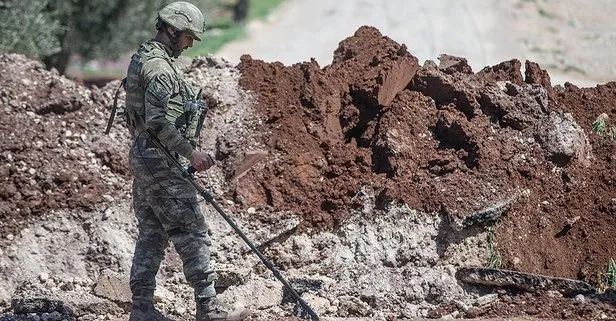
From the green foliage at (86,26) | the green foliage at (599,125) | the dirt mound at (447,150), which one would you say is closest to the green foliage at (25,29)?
the green foliage at (86,26)

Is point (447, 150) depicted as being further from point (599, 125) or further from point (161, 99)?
point (161, 99)

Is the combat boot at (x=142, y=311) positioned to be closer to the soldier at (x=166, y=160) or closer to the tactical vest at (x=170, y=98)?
the soldier at (x=166, y=160)

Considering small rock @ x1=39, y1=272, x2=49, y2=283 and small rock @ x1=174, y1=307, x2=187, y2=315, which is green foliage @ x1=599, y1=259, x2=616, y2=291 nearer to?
small rock @ x1=174, y1=307, x2=187, y2=315

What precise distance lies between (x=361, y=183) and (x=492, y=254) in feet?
3.62

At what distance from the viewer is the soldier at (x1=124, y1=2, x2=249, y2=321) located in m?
6.90

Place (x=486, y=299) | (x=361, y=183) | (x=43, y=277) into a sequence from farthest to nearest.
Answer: (x=361, y=183)
(x=43, y=277)
(x=486, y=299)

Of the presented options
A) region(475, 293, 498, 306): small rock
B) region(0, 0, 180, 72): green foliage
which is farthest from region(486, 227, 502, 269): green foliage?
region(0, 0, 180, 72): green foliage

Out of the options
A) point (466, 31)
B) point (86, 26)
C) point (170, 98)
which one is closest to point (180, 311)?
point (170, 98)

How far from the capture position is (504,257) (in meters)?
8.41

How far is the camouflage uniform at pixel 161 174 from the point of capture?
690cm

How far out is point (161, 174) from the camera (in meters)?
7.11

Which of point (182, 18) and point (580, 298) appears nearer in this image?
point (182, 18)

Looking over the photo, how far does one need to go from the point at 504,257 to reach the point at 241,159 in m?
2.12

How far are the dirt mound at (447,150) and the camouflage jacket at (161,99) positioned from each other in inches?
72.3
